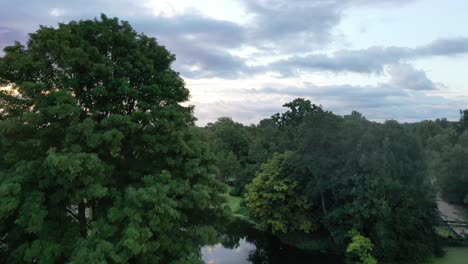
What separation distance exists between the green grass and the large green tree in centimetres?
2130

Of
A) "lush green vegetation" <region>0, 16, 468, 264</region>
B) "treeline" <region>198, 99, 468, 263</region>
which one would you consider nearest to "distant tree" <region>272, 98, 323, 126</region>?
"treeline" <region>198, 99, 468, 263</region>

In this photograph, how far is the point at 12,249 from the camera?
48.2ft

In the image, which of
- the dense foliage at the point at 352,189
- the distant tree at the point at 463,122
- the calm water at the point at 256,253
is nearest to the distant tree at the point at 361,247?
the dense foliage at the point at 352,189

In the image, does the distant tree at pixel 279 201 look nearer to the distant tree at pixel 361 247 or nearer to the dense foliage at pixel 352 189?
the dense foliage at pixel 352 189

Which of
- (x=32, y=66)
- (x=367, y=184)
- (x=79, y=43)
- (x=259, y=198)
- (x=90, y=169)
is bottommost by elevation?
(x=259, y=198)

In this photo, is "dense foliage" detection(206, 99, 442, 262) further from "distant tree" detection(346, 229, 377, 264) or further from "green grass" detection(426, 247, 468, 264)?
"green grass" detection(426, 247, 468, 264)

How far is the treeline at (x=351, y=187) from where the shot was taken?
A: 2925 centimetres

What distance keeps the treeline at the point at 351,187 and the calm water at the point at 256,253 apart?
4.41 ft

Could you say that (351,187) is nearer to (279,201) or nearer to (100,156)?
(279,201)

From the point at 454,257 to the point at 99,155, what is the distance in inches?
1096

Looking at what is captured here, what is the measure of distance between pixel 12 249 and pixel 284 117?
3186 cm

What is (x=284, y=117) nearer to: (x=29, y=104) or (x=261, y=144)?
(x=261, y=144)

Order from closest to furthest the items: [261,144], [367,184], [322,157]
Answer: [367,184] → [322,157] → [261,144]


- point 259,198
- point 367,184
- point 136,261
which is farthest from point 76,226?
point 259,198
